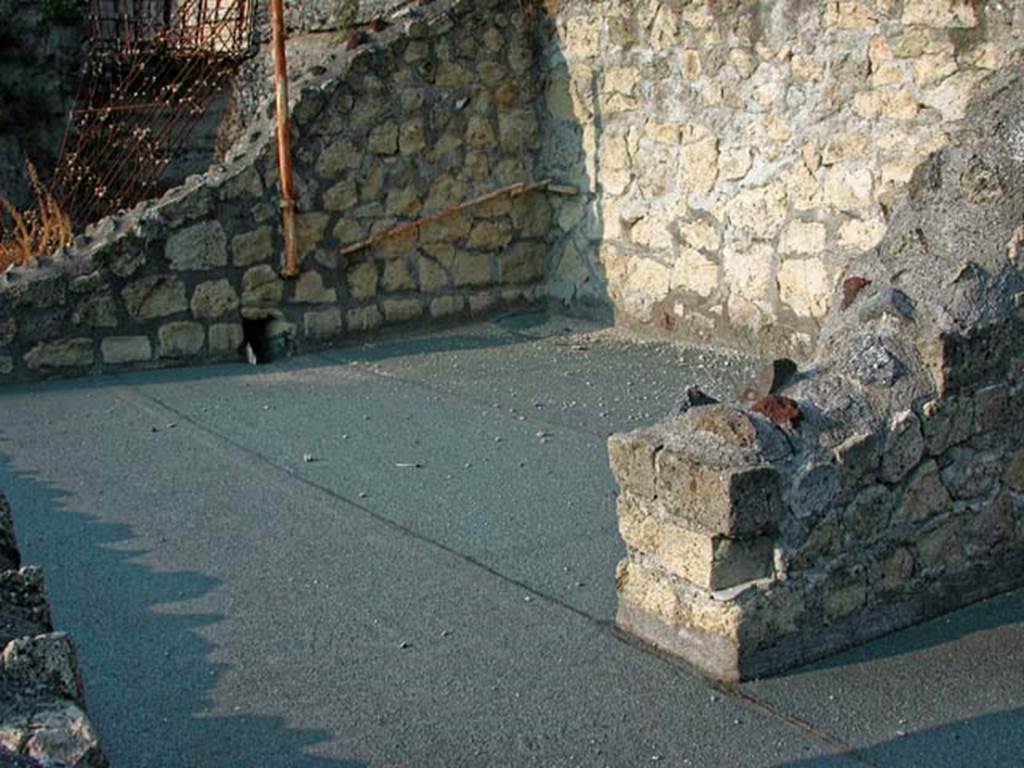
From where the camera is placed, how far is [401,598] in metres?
4.94

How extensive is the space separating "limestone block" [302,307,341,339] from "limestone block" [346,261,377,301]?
17cm

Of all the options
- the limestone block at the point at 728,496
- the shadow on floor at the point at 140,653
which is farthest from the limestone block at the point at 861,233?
the shadow on floor at the point at 140,653

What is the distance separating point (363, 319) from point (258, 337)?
0.69 m

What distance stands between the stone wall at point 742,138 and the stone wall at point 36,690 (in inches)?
176

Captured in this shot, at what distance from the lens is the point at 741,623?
409cm

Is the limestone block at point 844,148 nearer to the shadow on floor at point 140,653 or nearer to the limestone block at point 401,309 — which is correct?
the limestone block at point 401,309

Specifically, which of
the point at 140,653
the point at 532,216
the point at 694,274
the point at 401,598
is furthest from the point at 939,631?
the point at 532,216

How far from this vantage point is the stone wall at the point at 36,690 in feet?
8.09

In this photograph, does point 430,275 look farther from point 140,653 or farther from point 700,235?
point 140,653

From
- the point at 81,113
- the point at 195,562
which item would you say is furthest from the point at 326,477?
the point at 81,113

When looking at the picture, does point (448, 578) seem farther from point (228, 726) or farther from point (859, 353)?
point (859, 353)

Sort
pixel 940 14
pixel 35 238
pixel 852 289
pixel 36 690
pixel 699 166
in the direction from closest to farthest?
1. pixel 36 690
2. pixel 852 289
3. pixel 940 14
4. pixel 699 166
5. pixel 35 238

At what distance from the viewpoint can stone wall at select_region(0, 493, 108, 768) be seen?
8.09 ft

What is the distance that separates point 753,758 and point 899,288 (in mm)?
1704
